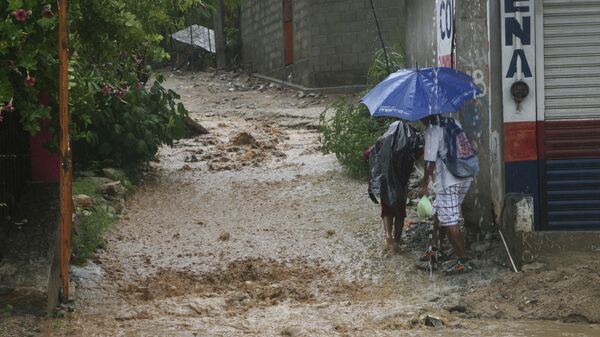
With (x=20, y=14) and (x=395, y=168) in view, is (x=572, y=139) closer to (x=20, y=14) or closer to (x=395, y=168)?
(x=395, y=168)

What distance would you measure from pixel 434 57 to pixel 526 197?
253 centimetres

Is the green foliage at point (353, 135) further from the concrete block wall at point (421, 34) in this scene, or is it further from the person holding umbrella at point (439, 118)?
the person holding umbrella at point (439, 118)

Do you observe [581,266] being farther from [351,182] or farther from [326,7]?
[326,7]

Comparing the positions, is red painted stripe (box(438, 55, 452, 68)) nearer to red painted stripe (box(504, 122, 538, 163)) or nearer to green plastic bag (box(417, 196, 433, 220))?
red painted stripe (box(504, 122, 538, 163))

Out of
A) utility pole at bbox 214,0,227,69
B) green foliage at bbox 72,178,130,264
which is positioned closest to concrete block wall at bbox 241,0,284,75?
utility pole at bbox 214,0,227,69

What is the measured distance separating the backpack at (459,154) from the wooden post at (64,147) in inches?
120

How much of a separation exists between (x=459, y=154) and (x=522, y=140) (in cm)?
54

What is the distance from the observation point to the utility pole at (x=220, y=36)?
86.6 ft

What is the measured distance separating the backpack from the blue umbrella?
0.25 metres

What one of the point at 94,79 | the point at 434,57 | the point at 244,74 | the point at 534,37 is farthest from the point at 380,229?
the point at 244,74

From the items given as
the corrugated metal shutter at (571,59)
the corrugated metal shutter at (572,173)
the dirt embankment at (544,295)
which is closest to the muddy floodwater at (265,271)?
the dirt embankment at (544,295)

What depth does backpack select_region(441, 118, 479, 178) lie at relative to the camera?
7.37m

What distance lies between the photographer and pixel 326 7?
61.8 ft

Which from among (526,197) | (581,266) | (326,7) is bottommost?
(581,266)
